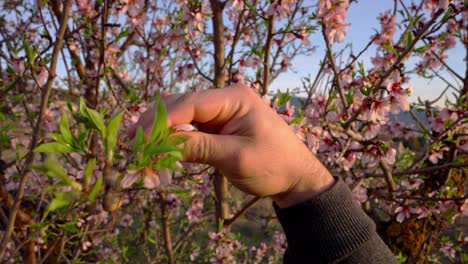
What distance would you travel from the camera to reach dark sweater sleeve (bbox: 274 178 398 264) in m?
1.45

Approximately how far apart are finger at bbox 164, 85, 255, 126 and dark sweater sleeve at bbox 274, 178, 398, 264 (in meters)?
0.52

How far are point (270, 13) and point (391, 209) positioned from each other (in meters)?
2.66

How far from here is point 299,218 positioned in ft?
4.91

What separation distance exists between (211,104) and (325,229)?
2.38 ft

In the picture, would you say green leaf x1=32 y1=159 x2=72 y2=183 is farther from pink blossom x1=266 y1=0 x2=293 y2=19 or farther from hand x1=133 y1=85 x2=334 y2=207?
pink blossom x1=266 y1=0 x2=293 y2=19

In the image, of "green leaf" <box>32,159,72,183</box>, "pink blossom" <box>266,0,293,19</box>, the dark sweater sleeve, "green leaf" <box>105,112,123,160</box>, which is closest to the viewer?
"green leaf" <box>32,159,72,183</box>

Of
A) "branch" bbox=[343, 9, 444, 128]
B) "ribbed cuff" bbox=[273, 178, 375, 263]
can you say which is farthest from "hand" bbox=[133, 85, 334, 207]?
"branch" bbox=[343, 9, 444, 128]

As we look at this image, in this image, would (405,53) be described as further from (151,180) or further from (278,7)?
(151,180)

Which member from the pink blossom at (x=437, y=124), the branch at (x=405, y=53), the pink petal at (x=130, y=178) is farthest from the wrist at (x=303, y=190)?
the pink blossom at (x=437, y=124)

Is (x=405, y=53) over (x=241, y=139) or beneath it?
over

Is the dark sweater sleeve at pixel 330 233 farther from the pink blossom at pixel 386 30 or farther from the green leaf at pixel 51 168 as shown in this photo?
the pink blossom at pixel 386 30

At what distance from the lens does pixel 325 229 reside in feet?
4.88

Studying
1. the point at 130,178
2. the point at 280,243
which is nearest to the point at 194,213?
the point at 280,243

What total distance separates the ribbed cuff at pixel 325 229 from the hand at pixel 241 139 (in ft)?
0.41
